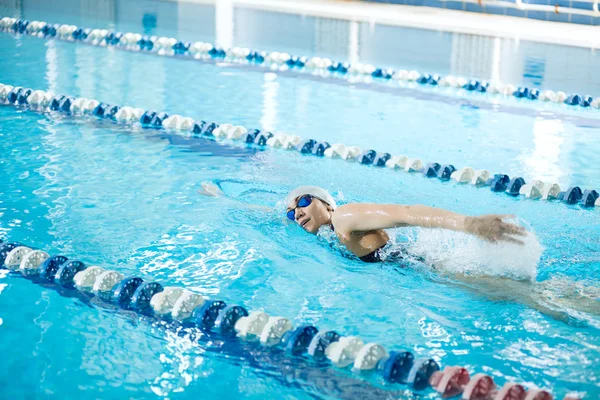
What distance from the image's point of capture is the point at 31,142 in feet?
20.5

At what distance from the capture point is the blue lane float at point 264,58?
29.6 feet

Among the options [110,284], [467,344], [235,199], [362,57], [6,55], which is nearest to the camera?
[467,344]

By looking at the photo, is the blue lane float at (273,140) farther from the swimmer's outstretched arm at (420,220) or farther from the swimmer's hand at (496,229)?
the swimmer's hand at (496,229)

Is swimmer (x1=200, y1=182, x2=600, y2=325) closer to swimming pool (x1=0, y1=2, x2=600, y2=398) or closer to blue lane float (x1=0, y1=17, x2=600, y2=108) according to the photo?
swimming pool (x1=0, y1=2, x2=600, y2=398)

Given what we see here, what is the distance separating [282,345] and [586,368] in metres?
1.19

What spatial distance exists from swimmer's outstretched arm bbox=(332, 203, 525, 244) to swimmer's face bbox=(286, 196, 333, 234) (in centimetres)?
30

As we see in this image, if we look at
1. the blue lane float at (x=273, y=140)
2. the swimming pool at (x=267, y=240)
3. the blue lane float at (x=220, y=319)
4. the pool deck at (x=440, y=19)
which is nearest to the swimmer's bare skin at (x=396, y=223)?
the swimming pool at (x=267, y=240)

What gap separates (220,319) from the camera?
136 inches

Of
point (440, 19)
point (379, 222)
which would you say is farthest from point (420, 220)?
point (440, 19)

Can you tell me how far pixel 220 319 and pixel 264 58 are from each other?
7.33 m

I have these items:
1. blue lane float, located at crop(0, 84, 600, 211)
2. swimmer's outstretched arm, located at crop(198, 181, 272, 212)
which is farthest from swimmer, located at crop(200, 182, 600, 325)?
blue lane float, located at crop(0, 84, 600, 211)

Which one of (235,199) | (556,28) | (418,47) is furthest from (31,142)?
(556,28)

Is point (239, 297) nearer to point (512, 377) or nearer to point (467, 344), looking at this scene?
point (467, 344)

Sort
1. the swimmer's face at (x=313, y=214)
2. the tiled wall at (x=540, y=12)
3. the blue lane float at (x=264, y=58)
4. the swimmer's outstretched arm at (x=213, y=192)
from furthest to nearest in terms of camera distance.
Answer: the tiled wall at (x=540, y=12), the blue lane float at (x=264, y=58), the swimmer's outstretched arm at (x=213, y=192), the swimmer's face at (x=313, y=214)
